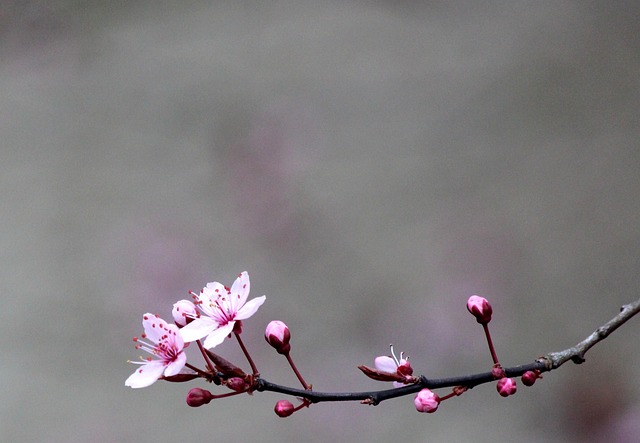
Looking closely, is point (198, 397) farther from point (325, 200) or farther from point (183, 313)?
point (325, 200)

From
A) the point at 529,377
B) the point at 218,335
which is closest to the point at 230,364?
the point at 218,335

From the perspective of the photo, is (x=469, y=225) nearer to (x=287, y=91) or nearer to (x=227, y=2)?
(x=287, y=91)

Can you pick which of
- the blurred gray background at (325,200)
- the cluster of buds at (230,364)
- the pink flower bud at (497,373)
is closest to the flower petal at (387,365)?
the cluster of buds at (230,364)

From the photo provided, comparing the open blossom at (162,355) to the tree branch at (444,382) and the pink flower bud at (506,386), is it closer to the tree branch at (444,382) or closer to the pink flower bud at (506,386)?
the tree branch at (444,382)

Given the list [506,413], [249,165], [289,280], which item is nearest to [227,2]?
[249,165]

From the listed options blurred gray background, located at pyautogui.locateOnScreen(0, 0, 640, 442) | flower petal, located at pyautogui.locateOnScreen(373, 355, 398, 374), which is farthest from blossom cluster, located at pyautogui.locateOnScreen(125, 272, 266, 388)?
blurred gray background, located at pyautogui.locateOnScreen(0, 0, 640, 442)

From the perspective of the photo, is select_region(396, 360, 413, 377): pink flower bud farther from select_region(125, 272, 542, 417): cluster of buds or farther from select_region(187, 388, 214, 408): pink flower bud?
select_region(187, 388, 214, 408): pink flower bud
